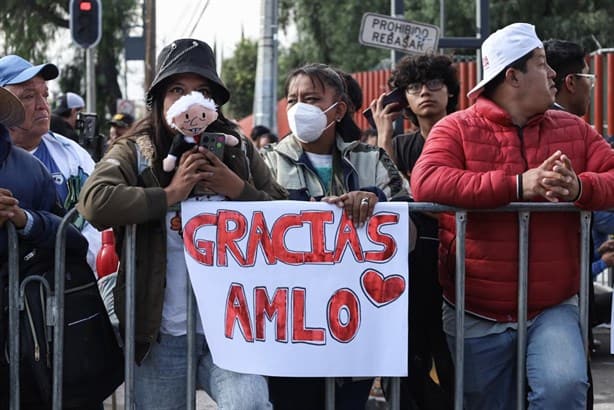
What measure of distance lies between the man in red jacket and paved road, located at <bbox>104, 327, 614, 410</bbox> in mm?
1818

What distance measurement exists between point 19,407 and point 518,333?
204cm

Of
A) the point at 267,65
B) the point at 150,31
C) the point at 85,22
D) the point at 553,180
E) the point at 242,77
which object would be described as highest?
the point at 242,77

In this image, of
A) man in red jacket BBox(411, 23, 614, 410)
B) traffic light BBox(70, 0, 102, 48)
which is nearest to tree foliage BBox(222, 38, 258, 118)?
traffic light BBox(70, 0, 102, 48)

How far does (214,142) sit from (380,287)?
0.89 meters

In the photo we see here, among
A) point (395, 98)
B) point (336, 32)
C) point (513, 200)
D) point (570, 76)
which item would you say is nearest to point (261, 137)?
point (395, 98)

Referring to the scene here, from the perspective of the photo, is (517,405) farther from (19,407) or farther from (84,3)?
(84,3)

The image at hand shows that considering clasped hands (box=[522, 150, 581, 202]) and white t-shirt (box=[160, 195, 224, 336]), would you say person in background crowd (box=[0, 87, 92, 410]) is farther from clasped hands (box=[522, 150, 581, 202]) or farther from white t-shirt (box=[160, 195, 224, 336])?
clasped hands (box=[522, 150, 581, 202])

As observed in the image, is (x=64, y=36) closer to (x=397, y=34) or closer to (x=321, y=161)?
(x=397, y=34)

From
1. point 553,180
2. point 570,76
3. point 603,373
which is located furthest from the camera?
point 603,373

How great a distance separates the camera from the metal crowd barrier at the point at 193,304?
4.27m

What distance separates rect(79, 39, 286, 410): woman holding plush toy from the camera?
13.6 feet

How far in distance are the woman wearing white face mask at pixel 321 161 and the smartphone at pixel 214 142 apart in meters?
0.58

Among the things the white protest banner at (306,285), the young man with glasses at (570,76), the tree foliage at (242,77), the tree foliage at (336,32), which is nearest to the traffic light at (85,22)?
the young man with glasses at (570,76)

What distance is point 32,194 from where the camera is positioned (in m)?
4.52
